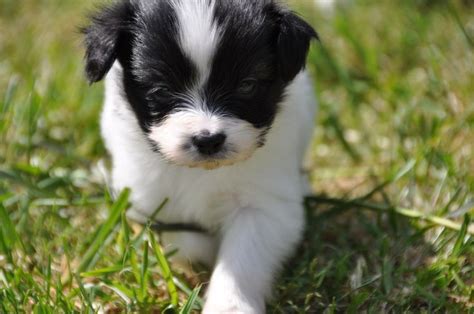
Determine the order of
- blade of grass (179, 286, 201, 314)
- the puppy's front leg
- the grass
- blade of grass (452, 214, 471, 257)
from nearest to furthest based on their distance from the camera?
1. blade of grass (179, 286, 201, 314)
2. the puppy's front leg
3. the grass
4. blade of grass (452, 214, 471, 257)

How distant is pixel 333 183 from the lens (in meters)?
5.26

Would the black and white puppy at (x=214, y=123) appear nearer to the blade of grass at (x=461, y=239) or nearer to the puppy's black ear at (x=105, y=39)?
the puppy's black ear at (x=105, y=39)

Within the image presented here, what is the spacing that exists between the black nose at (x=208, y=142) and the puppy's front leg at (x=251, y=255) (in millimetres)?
659

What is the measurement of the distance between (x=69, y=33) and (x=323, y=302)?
438cm

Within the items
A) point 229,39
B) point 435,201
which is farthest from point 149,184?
point 435,201

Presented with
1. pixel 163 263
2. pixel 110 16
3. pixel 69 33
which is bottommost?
pixel 69 33

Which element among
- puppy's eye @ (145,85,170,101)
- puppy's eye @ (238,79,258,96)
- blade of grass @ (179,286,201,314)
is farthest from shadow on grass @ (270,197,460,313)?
puppy's eye @ (145,85,170,101)

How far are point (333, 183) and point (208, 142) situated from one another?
214 cm

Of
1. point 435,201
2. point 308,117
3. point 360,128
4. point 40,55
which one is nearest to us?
point 435,201

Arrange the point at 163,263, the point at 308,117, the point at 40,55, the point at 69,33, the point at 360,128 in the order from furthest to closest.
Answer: the point at 69,33, the point at 40,55, the point at 360,128, the point at 308,117, the point at 163,263

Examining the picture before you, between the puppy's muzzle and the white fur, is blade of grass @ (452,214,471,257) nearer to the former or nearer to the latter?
the white fur

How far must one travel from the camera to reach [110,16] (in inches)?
146

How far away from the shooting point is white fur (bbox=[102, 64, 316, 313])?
12.6 ft

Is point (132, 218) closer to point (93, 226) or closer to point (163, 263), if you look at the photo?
point (93, 226)
